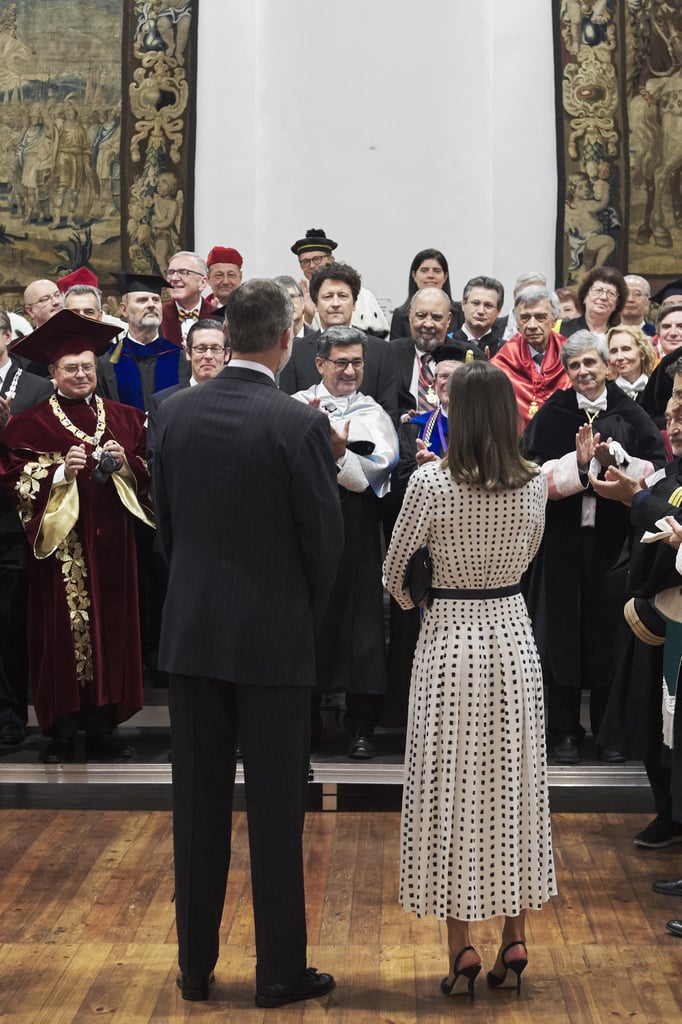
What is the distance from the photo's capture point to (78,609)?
263 inches

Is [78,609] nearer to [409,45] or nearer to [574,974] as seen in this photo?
[574,974]

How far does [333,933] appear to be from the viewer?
4891 mm

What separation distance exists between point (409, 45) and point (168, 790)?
7104 millimetres

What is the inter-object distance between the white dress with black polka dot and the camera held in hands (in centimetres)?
253

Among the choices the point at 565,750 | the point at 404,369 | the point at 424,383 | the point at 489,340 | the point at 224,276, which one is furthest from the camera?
the point at 224,276

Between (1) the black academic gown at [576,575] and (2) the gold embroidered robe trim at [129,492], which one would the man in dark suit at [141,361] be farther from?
(1) the black academic gown at [576,575]

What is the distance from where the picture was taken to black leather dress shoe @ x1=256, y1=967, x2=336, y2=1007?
4203 mm

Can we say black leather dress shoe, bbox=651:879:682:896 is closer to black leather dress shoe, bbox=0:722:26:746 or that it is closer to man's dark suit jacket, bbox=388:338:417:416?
man's dark suit jacket, bbox=388:338:417:416

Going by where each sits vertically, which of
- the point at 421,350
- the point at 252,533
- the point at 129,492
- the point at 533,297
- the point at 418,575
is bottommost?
the point at 418,575

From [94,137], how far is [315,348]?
5.51 metres

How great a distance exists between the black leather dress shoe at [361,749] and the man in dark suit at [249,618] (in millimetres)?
2362

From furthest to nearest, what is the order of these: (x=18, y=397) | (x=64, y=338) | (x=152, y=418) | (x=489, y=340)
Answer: (x=489, y=340) → (x=18, y=397) → (x=152, y=418) → (x=64, y=338)

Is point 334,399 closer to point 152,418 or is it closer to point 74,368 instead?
point 152,418

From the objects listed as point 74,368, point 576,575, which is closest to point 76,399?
point 74,368
